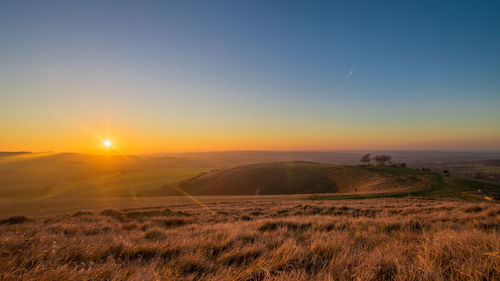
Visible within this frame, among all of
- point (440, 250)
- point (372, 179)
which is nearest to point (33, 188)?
point (440, 250)

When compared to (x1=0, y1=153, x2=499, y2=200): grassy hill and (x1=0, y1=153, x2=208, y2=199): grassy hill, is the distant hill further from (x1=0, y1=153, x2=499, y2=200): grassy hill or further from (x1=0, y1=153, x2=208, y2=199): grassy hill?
(x1=0, y1=153, x2=208, y2=199): grassy hill

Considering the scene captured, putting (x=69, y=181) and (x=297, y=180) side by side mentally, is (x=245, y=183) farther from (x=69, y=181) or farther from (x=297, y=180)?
(x=69, y=181)

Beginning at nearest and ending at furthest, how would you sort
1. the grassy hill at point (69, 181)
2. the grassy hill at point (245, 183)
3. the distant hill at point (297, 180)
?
the distant hill at point (297, 180) < the grassy hill at point (245, 183) < the grassy hill at point (69, 181)

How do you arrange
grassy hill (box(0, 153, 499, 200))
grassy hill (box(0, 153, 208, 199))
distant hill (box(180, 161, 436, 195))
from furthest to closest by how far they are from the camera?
grassy hill (box(0, 153, 208, 199)) → grassy hill (box(0, 153, 499, 200)) → distant hill (box(180, 161, 436, 195))

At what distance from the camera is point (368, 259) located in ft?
8.45

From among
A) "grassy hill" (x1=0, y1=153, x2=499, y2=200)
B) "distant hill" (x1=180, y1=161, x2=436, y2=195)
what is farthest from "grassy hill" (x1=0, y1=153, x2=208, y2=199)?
"distant hill" (x1=180, y1=161, x2=436, y2=195)

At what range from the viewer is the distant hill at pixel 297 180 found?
51431 mm

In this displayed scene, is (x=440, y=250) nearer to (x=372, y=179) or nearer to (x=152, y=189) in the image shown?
(x=372, y=179)

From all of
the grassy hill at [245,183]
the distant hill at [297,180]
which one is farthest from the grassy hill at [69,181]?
the distant hill at [297,180]

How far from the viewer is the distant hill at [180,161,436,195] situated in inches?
2025

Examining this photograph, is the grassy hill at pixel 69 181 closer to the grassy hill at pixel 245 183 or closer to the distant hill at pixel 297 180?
the grassy hill at pixel 245 183

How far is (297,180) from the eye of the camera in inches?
2547

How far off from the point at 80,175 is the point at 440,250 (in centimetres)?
11760

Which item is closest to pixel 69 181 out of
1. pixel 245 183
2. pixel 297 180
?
pixel 245 183
